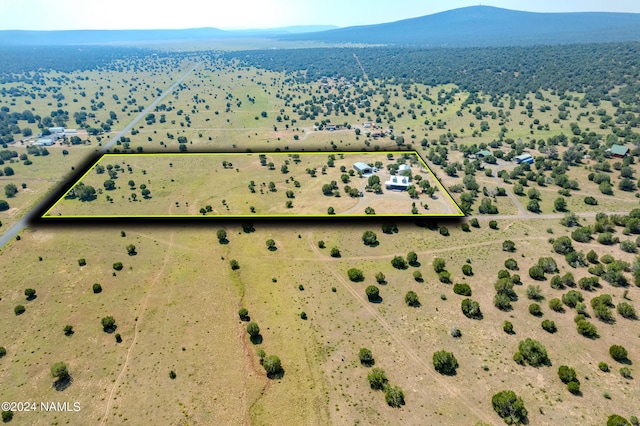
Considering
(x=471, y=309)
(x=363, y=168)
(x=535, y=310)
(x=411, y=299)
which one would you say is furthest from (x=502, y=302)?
Result: (x=363, y=168)

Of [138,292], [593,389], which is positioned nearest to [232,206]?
[138,292]

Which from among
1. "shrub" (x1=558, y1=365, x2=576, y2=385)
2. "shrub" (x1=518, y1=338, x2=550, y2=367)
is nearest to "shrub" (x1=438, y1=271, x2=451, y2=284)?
"shrub" (x1=518, y1=338, x2=550, y2=367)

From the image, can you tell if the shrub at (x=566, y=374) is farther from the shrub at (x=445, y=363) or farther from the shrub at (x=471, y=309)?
the shrub at (x=471, y=309)

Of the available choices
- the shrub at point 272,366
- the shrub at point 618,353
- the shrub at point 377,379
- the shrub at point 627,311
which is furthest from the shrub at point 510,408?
the shrub at point 627,311

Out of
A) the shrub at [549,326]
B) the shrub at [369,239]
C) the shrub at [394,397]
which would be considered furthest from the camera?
the shrub at [369,239]

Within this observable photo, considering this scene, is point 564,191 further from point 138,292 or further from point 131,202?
point 131,202

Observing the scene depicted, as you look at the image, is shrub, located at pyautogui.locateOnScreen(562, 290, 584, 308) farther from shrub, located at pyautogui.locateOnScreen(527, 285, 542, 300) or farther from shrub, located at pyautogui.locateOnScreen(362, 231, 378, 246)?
shrub, located at pyautogui.locateOnScreen(362, 231, 378, 246)
